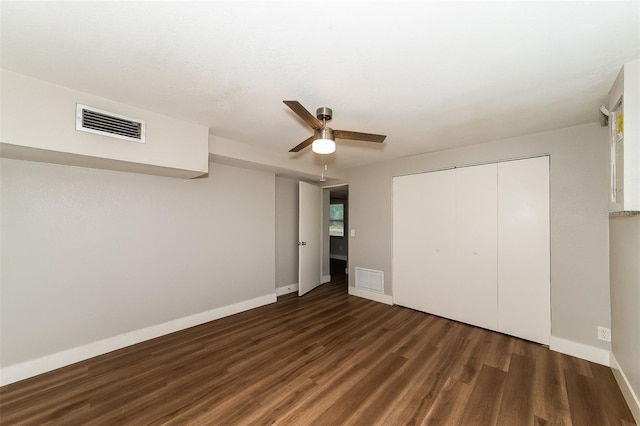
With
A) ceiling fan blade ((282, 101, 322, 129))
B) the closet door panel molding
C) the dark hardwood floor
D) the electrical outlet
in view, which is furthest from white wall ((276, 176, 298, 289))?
the electrical outlet

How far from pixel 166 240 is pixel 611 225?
4.82 m

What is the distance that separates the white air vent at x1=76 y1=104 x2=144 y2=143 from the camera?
6.64ft

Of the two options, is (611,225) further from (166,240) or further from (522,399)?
(166,240)

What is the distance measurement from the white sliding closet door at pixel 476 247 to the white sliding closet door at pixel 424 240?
97 millimetres

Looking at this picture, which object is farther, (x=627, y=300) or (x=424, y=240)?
(x=424, y=240)

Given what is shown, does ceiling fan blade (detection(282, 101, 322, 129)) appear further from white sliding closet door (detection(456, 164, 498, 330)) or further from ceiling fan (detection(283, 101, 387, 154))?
white sliding closet door (detection(456, 164, 498, 330))

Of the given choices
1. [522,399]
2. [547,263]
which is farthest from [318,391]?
[547,263]

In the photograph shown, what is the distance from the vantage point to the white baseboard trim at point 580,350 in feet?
7.91

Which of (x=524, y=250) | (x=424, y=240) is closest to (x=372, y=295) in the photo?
(x=424, y=240)

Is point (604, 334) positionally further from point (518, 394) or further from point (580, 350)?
point (518, 394)

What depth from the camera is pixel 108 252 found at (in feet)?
8.68

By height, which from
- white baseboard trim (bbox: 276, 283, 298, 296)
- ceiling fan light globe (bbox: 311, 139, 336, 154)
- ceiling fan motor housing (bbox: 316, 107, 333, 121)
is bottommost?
white baseboard trim (bbox: 276, 283, 298, 296)

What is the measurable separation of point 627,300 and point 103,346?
4826 millimetres

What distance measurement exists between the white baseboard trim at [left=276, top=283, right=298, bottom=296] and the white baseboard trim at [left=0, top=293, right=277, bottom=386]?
868 millimetres
